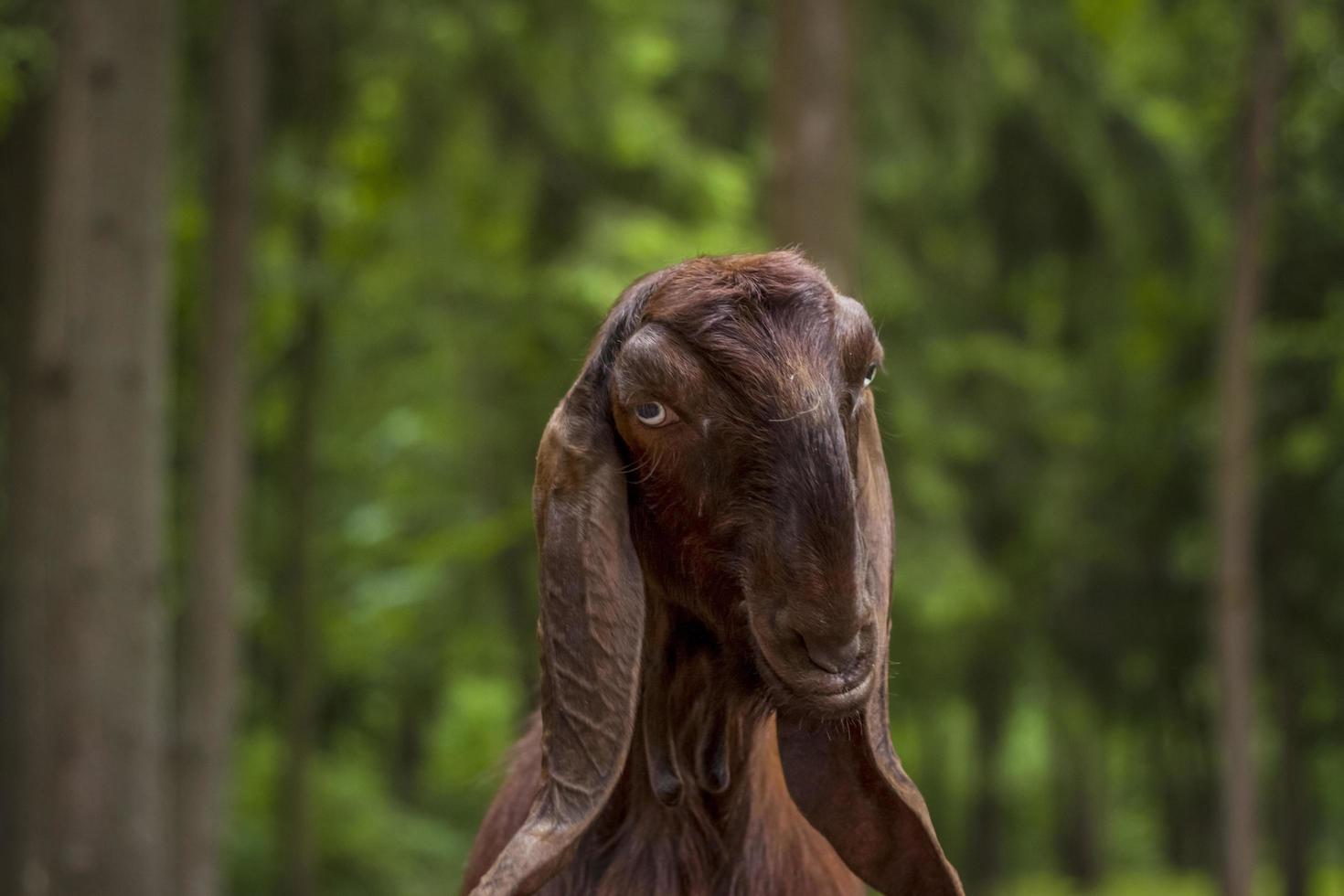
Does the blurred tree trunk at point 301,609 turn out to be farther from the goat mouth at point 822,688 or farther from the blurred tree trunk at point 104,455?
the goat mouth at point 822,688

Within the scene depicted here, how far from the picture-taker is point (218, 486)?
42.0ft

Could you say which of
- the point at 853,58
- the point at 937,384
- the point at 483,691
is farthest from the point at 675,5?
the point at 483,691

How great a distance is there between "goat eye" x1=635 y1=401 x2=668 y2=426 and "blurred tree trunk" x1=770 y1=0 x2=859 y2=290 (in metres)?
6.80

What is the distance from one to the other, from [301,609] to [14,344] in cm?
386

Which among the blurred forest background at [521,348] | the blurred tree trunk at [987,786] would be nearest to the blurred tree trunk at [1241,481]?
the blurred forest background at [521,348]

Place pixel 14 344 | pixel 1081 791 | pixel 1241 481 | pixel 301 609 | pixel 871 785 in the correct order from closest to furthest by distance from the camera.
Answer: pixel 871 785 < pixel 1241 481 < pixel 14 344 < pixel 301 609 < pixel 1081 791

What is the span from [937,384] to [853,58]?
185 inches

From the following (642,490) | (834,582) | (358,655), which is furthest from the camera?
(358,655)

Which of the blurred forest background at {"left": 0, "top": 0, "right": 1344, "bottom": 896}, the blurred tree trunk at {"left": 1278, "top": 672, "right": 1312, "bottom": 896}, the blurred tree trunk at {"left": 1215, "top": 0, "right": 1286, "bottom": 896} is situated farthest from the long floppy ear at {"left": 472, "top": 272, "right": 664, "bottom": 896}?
the blurred tree trunk at {"left": 1278, "top": 672, "right": 1312, "bottom": 896}

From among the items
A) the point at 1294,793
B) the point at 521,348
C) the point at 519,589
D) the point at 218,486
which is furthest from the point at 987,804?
the point at 218,486

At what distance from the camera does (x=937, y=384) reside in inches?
643

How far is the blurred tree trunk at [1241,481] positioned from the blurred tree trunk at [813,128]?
15.9ft

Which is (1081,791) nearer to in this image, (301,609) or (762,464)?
(301,609)

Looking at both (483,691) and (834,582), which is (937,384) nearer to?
(483,691)
